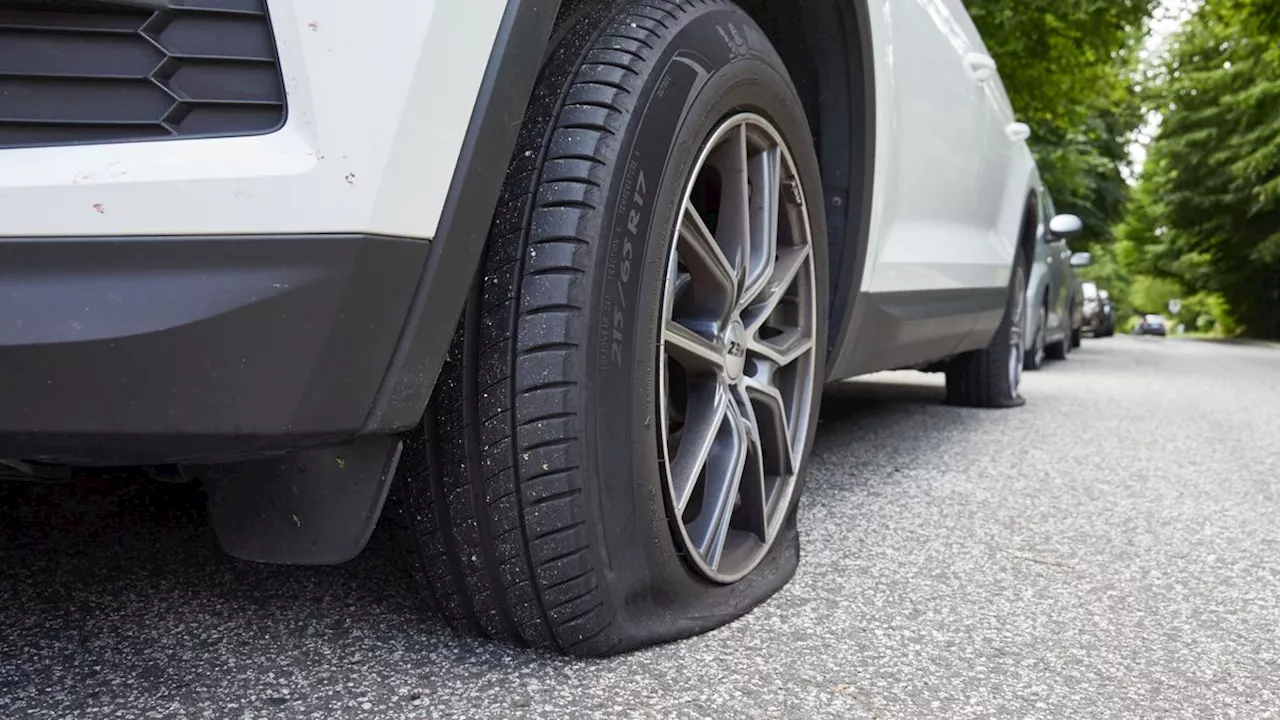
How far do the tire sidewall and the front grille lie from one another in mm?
483

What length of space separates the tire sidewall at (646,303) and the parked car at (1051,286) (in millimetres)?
4250

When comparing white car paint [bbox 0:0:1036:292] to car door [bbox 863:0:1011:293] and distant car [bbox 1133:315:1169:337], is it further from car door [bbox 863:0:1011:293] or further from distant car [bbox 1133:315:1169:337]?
distant car [bbox 1133:315:1169:337]

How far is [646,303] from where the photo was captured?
1.55 metres

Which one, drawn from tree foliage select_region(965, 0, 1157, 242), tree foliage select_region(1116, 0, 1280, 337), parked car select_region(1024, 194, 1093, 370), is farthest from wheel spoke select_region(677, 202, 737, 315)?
tree foliage select_region(1116, 0, 1280, 337)

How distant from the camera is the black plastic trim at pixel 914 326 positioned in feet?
8.63

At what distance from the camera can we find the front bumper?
1081 mm

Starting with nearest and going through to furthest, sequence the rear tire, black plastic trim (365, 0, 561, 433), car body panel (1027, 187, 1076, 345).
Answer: black plastic trim (365, 0, 561, 433) → the rear tire → car body panel (1027, 187, 1076, 345)

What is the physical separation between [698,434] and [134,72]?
1.00 m

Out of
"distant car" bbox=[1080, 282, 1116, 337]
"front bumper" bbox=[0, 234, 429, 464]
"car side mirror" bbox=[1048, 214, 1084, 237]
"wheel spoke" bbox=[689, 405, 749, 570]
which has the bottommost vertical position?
"distant car" bbox=[1080, 282, 1116, 337]

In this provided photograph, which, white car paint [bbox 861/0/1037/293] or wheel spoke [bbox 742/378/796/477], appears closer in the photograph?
wheel spoke [bbox 742/378/796/477]

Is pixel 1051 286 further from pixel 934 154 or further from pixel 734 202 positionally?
pixel 734 202

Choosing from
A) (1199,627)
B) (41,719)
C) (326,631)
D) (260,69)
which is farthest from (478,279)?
(1199,627)

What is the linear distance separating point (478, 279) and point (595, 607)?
0.46m

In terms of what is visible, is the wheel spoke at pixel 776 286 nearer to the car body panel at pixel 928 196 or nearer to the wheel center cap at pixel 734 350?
the wheel center cap at pixel 734 350
